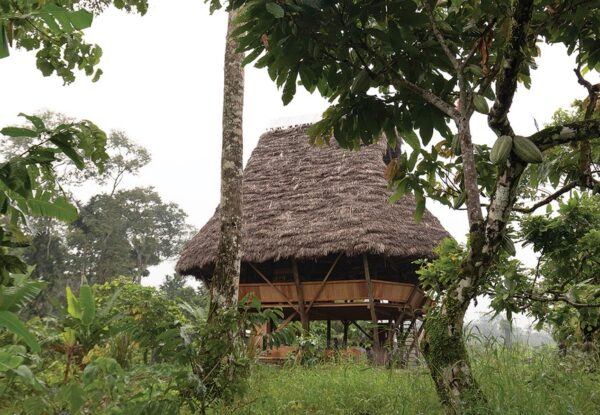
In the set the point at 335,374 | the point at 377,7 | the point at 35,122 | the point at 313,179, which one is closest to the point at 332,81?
the point at 377,7

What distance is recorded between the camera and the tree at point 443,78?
198cm

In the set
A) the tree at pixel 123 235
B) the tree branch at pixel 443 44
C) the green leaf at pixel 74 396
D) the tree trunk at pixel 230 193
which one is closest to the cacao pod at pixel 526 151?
the tree branch at pixel 443 44

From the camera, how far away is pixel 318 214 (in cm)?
1093

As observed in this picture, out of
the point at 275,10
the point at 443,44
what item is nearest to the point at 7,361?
the point at 275,10

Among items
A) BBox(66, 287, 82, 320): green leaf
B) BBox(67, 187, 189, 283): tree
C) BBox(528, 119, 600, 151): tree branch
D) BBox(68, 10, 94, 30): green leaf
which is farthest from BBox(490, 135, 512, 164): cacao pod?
BBox(67, 187, 189, 283): tree

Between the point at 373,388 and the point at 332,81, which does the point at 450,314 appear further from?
the point at 373,388

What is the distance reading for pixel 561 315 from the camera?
11.5 ft

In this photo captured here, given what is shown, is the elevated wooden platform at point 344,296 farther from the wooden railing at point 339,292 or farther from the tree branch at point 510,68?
the tree branch at point 510,68

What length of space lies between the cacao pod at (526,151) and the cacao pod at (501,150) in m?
0.03

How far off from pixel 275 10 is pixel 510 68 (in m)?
0.96

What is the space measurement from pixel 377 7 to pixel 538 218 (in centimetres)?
284

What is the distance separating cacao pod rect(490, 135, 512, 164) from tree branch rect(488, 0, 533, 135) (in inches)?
3.7

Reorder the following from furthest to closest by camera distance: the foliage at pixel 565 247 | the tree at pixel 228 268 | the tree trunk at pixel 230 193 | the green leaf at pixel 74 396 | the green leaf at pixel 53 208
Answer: the tree trunk at pixel 230 193 → the foliage at pixel 565 247 → the tree at pixel 228 268 → the green leaf at pixel 74 396 → the green leaf at pixel 53 208

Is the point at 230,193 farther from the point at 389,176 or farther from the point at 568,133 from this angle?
the point at 568,133
